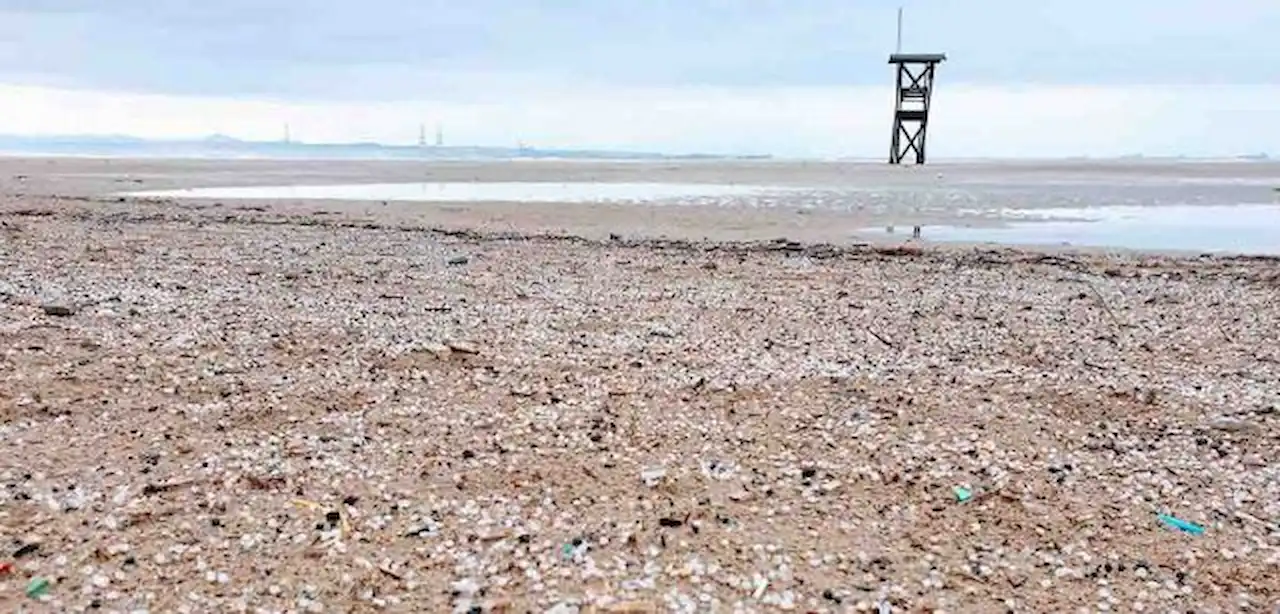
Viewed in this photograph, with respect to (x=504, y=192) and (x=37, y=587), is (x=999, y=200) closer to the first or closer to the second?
(x=504, y=192)

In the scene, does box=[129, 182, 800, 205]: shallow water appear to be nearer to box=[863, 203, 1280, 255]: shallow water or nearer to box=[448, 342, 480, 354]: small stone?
box=[863, 203, 1280, 255]: shallow water

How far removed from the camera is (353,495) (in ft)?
18.2

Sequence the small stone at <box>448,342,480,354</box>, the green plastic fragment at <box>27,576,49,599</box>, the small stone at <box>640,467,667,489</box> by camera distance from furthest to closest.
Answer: the small stone at <box>448,342,480,354</box>
the small stone at <box>640,467,667,489</box>
the green plastic fragment at <box>27,576,49,599</box>

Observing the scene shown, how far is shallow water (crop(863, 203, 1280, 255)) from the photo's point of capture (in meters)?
19.1

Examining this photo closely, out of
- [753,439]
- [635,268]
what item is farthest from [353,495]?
[635,268]

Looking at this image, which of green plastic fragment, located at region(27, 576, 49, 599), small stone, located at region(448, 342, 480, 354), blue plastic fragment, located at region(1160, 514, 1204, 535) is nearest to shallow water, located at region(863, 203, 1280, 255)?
small stone, located at region(448, 342, 480, 354)

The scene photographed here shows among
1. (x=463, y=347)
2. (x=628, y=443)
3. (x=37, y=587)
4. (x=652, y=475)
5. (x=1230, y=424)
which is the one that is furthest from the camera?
(x=463, y=347)

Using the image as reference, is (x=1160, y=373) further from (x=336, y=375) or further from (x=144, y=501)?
(x=144, y=501)

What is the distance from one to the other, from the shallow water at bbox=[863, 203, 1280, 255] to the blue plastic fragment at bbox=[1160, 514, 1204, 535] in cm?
1413

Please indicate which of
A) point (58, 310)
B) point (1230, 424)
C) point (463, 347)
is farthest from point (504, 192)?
point (1230, 424)

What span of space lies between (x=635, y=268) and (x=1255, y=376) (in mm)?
7981

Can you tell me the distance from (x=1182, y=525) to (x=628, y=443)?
3.14m

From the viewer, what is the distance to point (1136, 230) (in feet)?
71.2

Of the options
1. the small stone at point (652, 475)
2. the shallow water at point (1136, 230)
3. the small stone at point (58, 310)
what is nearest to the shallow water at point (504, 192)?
the shallow water at point (1136, 230)
